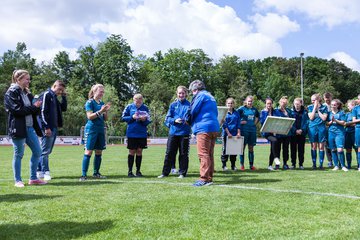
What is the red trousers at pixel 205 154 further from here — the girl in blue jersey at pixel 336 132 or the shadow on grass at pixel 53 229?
the girl in blue jersey at pixel 336 132

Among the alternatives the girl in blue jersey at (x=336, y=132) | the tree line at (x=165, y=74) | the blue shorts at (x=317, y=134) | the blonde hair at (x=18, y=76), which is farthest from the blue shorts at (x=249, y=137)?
the tree line at (x=165, y=74)

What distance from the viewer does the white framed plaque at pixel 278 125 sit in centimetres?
1106

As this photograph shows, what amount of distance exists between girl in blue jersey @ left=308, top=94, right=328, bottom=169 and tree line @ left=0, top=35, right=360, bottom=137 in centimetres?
4938

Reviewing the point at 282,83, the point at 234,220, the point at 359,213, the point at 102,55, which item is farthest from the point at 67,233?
the point at 282,83

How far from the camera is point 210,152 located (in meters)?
7.75

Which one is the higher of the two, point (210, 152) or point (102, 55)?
point (102, 55)

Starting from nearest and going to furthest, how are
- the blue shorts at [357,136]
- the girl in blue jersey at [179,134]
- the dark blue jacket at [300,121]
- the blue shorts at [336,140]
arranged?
1. the girl in blue jersey at [179,134]
2. the blue shorts at [357,136]
3. the blue shorts at [336,140]
4. the dark blue jacket at [300,121]

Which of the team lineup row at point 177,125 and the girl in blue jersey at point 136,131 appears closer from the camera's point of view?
the team lineup row at point 177,125

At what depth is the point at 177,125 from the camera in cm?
922

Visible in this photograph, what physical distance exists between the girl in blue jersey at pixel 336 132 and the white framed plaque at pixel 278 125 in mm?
1102

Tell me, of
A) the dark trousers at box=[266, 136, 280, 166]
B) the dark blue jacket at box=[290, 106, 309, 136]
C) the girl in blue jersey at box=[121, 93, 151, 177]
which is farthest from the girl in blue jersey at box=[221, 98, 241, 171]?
the girl in blue jersey at box=[121, 93, 151, 177]

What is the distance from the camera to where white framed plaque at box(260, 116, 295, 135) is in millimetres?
11062

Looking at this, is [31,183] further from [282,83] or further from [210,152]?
[282,83]

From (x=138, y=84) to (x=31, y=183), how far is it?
239 ft
